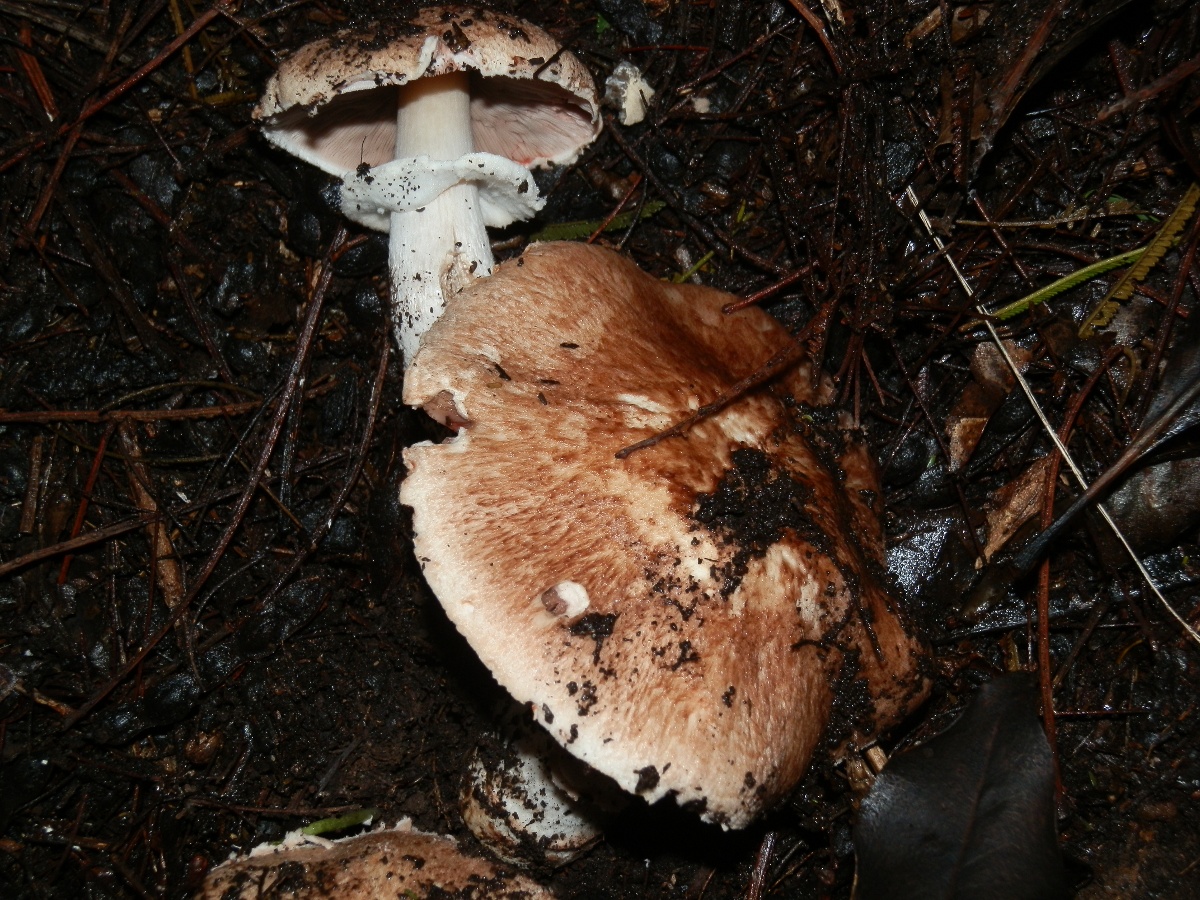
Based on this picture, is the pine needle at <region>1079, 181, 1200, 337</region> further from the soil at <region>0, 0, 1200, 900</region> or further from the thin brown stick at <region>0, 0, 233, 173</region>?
the thin brown stick at <region>0, 0, 233, 173</region>

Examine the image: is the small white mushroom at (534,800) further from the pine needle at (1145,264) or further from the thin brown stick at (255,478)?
the pine needle at (1145,264)

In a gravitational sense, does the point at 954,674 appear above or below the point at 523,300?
below

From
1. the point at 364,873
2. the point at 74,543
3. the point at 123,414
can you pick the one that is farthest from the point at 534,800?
the point at 123,414

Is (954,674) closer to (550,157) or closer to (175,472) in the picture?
(550,157)

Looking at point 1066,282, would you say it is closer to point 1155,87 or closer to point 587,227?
point 1155,87

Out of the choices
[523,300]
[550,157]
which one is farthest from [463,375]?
[550,157]

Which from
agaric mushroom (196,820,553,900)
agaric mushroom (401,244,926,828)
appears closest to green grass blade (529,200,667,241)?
agaric mushroom (401,244,926,828)

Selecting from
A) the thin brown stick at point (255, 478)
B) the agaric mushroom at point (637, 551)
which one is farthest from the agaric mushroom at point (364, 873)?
the agaric mushroom at point (637, 551)
